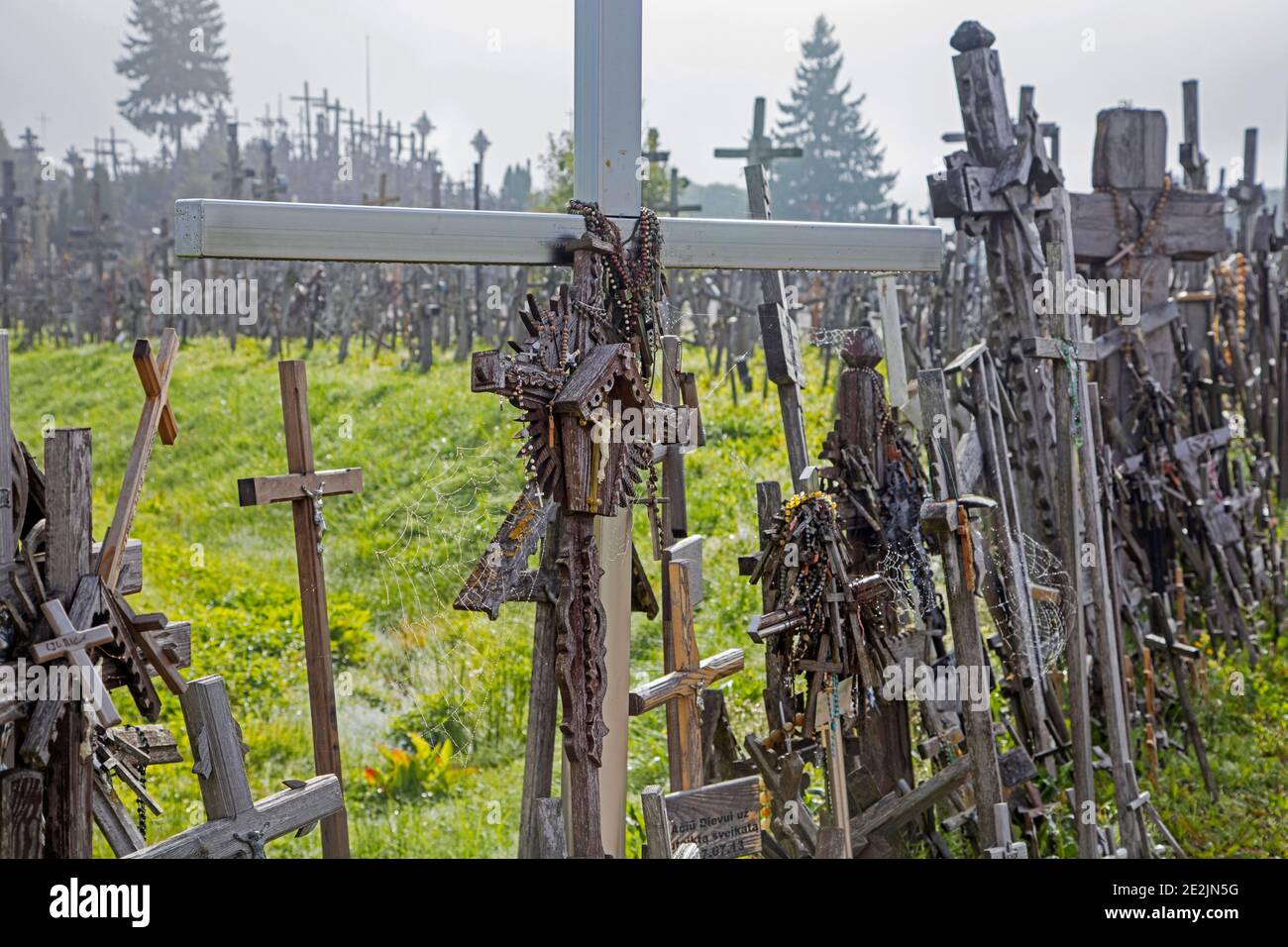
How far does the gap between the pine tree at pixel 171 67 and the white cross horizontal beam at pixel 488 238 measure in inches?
1371

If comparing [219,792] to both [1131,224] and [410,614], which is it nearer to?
[410,614]

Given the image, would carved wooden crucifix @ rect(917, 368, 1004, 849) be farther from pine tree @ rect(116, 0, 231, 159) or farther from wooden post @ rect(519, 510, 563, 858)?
pine tree @ rect(116, 0, 231, 159)

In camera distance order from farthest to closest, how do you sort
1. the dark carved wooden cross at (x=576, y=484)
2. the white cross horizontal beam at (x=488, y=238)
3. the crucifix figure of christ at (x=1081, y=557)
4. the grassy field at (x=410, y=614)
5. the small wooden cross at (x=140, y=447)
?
the grassy field at (x=410, y=614), the crucifix figure of christ at (x=1081, y=557), the small wooden cross at (x=140, y=447), the dark carved wooden cross at (x=576, y=484), the white cross horizontal beam at (x=488, y=238)

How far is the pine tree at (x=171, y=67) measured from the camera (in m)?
36.0

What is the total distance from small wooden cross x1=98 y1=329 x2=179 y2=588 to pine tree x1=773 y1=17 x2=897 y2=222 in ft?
124

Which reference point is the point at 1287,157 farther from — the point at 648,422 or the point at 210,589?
the point at 648,422

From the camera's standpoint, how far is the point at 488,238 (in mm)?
3141

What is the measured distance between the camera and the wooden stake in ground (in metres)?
4.28

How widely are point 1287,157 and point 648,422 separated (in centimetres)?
1726

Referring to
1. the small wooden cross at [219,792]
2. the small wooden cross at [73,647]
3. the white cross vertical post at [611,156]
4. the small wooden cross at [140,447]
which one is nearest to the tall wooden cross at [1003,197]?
the white cross vertical post at [611,156]

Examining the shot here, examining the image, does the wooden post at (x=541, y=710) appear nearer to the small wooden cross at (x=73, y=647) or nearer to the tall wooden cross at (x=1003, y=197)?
the small wooden cross at (x=73, y=647)

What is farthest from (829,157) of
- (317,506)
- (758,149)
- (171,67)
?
(317,506)

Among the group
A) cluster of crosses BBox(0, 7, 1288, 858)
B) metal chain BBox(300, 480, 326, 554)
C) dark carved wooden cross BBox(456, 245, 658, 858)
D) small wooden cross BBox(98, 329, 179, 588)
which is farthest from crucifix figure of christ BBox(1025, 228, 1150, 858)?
small wooden cross BBox(98, 329, 179, 588)
